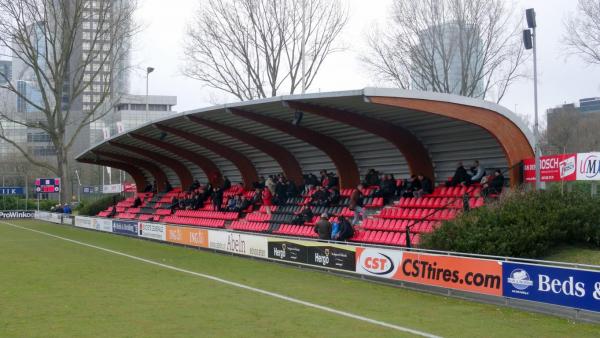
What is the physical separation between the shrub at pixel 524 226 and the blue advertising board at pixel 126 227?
65.1 ft

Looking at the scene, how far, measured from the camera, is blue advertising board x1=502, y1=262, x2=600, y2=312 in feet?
34.4

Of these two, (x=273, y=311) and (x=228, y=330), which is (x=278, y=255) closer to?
(x=273, y=311)

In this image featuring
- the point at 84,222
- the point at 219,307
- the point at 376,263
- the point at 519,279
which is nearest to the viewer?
the point at 519,279

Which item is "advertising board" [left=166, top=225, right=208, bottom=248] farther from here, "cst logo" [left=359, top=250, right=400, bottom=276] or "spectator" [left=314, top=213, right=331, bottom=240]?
"cst logo" [left=359, top=250, right=400, bottom=276]

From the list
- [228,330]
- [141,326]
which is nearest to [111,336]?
[141,326]

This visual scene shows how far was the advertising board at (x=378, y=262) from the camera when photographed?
599 inches

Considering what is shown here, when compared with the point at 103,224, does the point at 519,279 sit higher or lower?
higher

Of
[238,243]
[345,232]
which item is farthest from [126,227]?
[345,232]

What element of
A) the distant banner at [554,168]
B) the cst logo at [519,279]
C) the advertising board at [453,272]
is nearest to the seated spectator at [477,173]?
the distant banner at [554,168]

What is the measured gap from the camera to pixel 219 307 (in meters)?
12.2

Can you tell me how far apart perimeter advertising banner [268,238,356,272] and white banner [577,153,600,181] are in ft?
19.9

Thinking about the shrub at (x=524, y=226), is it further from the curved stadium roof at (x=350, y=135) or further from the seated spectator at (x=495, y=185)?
the curved stadium roof at (x=350, y=135)

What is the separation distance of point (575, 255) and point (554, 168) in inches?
123

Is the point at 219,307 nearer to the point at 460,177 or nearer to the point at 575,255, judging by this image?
the point at 575,255
